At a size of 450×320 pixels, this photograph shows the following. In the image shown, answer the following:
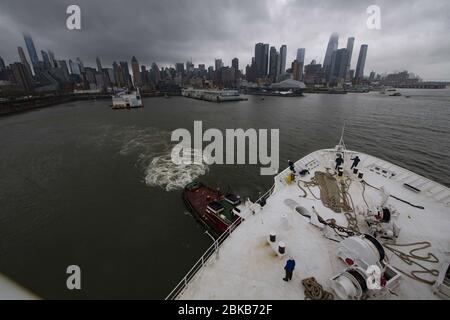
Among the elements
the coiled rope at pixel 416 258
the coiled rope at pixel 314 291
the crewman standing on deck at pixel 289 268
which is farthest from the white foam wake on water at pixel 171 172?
the coiled rope at pixel 416 258

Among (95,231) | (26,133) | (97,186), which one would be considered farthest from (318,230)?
(26,133)

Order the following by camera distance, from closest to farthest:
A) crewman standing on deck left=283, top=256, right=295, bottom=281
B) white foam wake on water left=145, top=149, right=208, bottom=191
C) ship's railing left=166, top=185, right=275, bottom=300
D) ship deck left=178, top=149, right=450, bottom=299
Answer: crewman standing on deck left=283, top=256, right=295, bottom=281, ship deck left=178, top=149, right=450, bottom=299, ship's railing left=166, top=185, right=275, bottom=300, white foam wake on water left=145, top=149, right=208, bottom=191

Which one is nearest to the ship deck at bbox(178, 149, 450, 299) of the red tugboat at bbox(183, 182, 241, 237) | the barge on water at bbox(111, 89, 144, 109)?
the red tugboat at bbox(183, 182, 241, 237)

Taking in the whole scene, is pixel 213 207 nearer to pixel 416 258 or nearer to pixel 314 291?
pixel 314 291

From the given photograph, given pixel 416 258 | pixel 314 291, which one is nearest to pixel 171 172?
pixel 314 291

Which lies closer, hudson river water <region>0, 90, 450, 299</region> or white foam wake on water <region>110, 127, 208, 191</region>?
A: hudson river water <region>0, 90, 450, 299</region>

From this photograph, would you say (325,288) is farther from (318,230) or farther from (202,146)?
(202,146)

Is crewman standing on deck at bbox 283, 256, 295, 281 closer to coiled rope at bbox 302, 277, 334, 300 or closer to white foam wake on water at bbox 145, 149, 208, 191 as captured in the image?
coiled rope at bbox 302, 277, 334, 300
